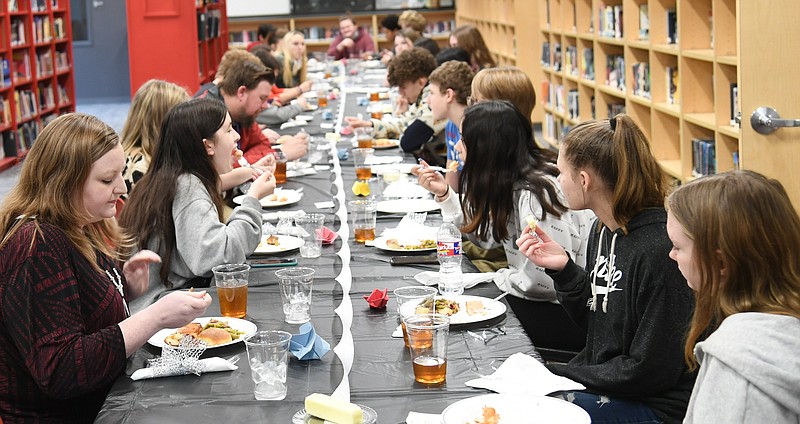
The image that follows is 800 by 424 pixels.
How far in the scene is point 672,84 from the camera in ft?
18.9

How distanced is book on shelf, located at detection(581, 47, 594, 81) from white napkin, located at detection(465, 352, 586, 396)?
19.5 ft

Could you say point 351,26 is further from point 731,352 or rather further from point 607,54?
point 731,352

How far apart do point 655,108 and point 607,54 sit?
5.33 ft

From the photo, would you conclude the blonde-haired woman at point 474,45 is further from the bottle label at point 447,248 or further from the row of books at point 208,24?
the bottle label at point 447,248

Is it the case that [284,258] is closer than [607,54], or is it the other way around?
[284,258]

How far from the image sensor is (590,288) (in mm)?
2566

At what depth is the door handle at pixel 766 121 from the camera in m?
3.36

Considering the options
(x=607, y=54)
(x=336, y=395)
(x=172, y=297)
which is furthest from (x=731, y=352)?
(x=607, y=54)

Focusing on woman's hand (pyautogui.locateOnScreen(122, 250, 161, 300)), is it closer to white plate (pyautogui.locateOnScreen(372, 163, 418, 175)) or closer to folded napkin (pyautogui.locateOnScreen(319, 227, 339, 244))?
folded napkin (pyautogui.locateOnScreen(319, 227, 339, 244))

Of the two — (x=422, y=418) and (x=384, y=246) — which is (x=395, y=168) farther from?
(x=422, y=418)

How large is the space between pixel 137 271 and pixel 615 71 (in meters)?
5.11

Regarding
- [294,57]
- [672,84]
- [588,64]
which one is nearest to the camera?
[672,84]

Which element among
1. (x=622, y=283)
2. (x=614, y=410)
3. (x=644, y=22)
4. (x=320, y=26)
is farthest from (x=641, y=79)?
(x=320, y=26)

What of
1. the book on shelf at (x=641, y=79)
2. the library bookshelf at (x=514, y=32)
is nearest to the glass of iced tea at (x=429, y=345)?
the book on shelf at (x=641, y=79)
